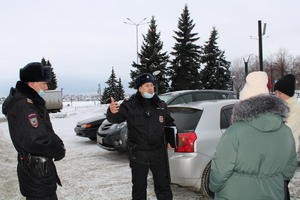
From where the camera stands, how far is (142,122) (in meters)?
3.44

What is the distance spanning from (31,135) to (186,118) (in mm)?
2480

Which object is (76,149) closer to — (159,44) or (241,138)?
(241,138)

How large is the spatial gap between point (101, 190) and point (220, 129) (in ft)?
7.24

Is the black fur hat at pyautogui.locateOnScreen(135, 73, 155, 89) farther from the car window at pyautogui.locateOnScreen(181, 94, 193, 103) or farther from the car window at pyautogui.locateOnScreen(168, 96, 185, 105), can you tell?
the car window at pyautogui.locateOnScreen(181, 94, 193, 103)

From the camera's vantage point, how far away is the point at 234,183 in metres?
1.93

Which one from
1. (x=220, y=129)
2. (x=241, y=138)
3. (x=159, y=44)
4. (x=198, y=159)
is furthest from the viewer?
(x=159, y=44)

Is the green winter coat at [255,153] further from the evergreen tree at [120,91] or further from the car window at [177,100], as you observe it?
the evergreen tree at [120,91]

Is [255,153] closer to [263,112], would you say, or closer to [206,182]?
[263,112]

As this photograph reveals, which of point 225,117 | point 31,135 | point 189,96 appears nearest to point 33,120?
point 31,135

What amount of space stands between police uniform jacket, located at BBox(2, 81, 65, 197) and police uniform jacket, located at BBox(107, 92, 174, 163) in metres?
1.05

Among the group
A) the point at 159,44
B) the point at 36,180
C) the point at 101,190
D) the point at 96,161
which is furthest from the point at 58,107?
the point at 36,180

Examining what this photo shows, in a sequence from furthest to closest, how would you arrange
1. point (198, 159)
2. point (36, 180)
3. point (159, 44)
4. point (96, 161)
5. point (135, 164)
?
point (159, 44)
point (96, 161)
point (198, 159)
point (135, 164)
point (36, 180)

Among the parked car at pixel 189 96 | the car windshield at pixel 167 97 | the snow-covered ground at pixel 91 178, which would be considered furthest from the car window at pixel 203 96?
the snow-covered ground at pixel 91 178

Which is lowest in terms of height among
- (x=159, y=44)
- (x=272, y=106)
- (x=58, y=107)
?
(x=58, y=107)
